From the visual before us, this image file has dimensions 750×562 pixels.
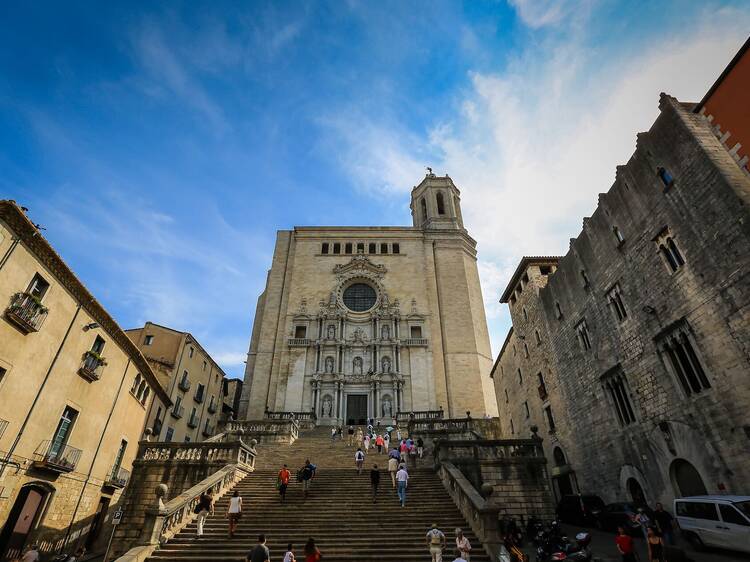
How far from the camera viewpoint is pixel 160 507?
10086mm

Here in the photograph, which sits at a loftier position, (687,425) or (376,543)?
(687,425)

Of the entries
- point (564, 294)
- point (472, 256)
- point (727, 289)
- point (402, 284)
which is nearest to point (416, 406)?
point (402, 284)

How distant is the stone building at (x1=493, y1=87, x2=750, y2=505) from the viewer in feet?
38.1

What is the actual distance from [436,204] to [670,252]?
31.7 m

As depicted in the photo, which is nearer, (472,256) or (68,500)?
(68,500)

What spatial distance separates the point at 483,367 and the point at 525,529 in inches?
829

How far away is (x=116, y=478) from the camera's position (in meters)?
20.0

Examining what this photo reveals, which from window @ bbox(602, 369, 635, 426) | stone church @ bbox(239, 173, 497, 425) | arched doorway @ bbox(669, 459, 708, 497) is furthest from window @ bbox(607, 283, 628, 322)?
stone church @ bbox(239, 173, 497, 425)

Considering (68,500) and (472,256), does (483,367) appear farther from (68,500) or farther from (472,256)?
(68,500)

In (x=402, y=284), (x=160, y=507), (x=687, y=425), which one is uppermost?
(x=402, y=284)

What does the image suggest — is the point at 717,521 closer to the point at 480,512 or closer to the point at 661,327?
the point at 480,512

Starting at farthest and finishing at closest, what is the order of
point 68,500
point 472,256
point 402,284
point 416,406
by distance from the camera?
point 472,256
point 402,284
point 416,406
point 68,500

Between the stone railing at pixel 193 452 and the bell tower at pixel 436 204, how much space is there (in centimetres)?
3089

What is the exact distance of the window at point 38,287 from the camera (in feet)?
44.8
